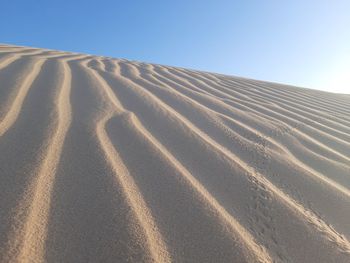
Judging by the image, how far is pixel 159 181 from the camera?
79.9 inches

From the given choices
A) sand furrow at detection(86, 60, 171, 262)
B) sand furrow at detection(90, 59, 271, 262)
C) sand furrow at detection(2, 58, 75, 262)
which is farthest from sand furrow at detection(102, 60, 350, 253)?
sand furrow at detection(2, 58, 75, 262)

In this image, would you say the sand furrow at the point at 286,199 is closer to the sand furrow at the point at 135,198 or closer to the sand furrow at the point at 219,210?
the sand furrow at the point at 219,210

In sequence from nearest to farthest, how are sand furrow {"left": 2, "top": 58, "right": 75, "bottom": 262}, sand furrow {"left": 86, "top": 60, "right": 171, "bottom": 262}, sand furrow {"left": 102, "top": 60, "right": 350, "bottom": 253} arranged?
1. sand furrow {"left": 2, "top": 58, "right": 75, "bottom": 262}
2. sand furrow {"left": 86, "top": 60, "right": 171, "bottom": 262}
3. sand furrow {"left": 102, "top": 60, "right": 350, "bottom": 253}

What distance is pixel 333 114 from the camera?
470 cm

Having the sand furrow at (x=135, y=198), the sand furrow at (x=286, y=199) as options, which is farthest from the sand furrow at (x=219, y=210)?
the sand furrow at (x=286, y=199)

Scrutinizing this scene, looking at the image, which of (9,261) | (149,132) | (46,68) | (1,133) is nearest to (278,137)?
(149,132)

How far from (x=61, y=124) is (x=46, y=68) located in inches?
81.8

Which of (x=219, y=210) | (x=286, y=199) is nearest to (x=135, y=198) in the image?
(x=219, y=210)

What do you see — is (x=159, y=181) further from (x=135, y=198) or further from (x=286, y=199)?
(x=286, y=199)

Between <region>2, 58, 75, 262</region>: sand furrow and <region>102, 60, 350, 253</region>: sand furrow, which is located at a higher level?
<region>2, 58, 75, 262</region>: sand furrow

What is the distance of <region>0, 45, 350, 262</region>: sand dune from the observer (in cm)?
152

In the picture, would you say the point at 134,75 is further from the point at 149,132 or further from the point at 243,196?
the point at 243,196

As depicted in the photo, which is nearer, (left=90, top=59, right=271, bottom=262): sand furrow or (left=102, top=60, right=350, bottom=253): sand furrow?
(left=90, top=59, right=271, bottom=262): sand furrow

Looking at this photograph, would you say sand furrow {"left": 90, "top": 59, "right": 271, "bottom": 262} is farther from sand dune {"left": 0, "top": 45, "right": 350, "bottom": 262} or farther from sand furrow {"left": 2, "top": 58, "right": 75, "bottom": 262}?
sand furrow {"left": 2, "top": 58, "right": 75, "bottom": 262}
